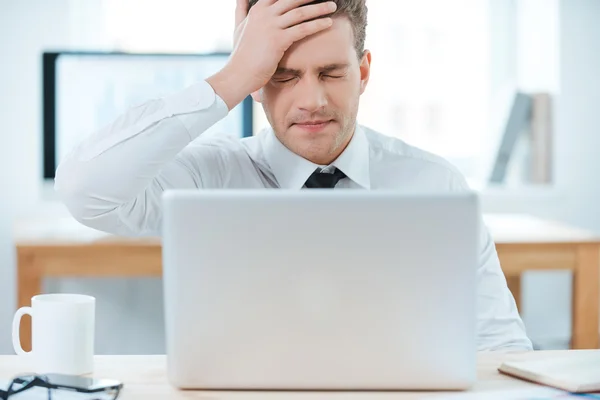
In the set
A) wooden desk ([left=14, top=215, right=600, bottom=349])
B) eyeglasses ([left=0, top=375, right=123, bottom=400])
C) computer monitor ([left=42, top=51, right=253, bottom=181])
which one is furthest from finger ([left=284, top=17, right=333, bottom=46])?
computer monitor ([left=42, top=51, right=253, bottom=181])

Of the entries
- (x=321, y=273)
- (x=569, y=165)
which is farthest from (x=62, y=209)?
(x=321, y=273)

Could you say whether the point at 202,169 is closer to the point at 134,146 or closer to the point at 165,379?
the point at 134,146

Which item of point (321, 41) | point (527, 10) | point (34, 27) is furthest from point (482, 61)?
point (321, 41)

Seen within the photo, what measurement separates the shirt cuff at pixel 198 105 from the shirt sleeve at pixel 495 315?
0.47 metres

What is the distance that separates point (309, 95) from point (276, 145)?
187 mm

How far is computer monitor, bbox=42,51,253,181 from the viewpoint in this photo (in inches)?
106

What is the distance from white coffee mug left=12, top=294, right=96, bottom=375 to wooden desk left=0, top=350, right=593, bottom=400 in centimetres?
3

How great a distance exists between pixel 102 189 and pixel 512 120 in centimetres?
198

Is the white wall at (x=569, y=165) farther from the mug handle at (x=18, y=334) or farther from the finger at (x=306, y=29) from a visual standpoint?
the mug handle at (x=18, y=334)

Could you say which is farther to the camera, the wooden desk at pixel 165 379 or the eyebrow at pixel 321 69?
the eyebrow at pixel 321 69

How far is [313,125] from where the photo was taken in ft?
4.82

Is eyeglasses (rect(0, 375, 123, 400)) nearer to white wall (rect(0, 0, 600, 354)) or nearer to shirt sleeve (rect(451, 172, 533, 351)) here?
shirt sleeve (rect(451, 172, 533, 351))

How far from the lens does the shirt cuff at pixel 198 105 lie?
1.31 metres

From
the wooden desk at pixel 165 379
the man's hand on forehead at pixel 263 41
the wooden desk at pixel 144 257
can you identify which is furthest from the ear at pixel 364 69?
the wooden desk at pixel 144 257
